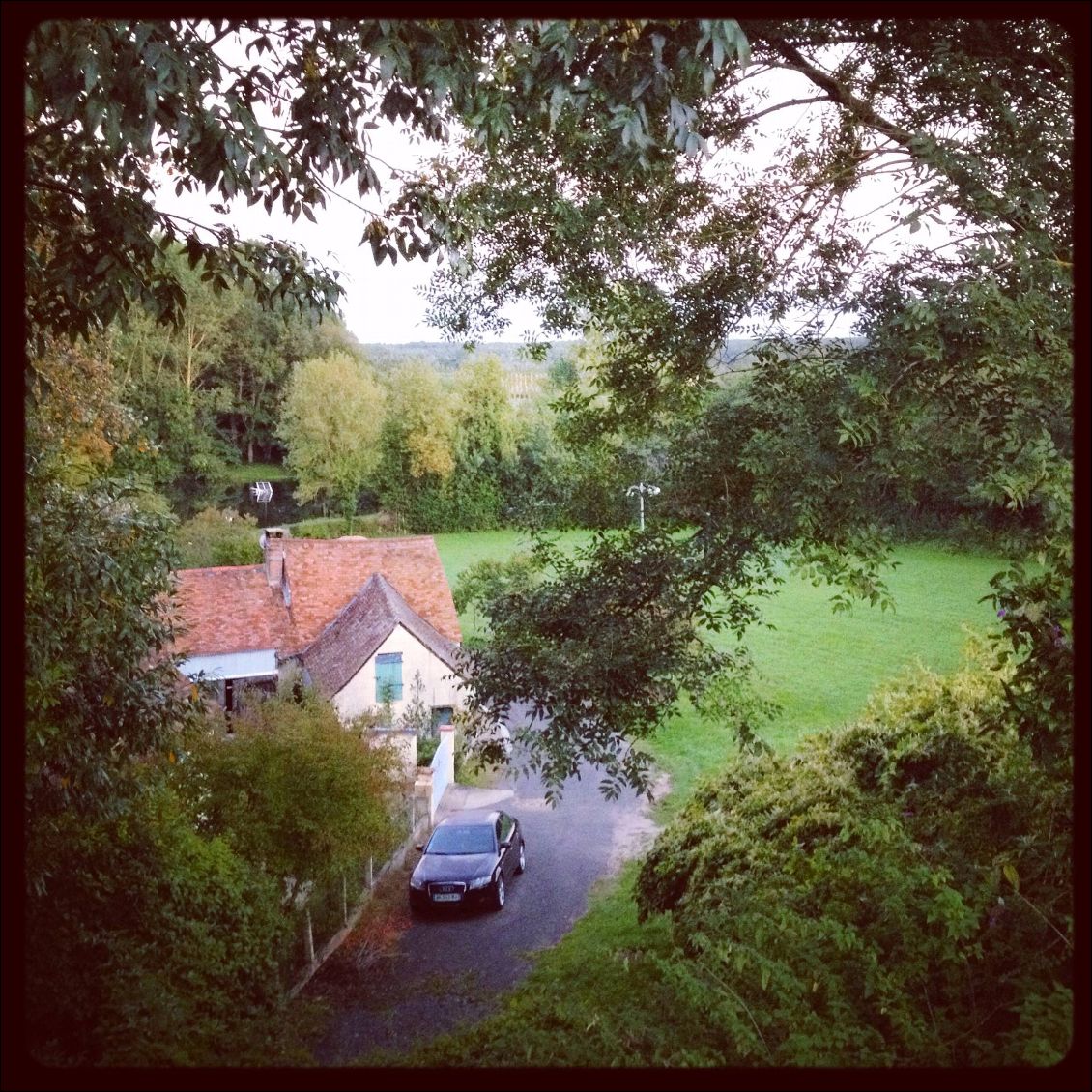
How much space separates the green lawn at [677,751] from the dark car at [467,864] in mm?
849

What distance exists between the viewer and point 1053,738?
2924mm

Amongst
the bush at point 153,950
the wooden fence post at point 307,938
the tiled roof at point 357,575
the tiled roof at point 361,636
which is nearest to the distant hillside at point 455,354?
the tiled roof at point 357,575

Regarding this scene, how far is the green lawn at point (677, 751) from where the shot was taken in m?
2.79

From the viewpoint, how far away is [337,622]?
34.9ft

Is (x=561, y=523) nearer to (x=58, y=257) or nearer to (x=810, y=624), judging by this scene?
(x=58, y=257)

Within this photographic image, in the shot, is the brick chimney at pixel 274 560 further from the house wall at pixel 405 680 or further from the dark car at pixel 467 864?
the dark car at pixel 467 864

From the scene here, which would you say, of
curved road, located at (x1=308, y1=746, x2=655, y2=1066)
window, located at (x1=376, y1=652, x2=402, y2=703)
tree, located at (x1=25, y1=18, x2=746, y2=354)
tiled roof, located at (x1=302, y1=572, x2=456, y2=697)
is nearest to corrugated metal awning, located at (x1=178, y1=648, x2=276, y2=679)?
tiled roof, located at (x1=302, y1=572, x2=456, y2=697)

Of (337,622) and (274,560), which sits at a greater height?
(274,560)

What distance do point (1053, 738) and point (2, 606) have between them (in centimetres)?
292

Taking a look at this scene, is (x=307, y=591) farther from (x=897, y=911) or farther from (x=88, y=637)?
(x=897, y=911)

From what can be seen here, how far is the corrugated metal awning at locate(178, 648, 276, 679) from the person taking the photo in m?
9.62

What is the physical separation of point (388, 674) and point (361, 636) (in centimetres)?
52

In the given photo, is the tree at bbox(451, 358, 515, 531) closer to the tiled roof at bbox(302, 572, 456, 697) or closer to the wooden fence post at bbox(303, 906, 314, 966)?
the tiled roof at bbox(302, 572, 456, 697)

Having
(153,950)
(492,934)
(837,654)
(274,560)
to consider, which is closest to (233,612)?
(274,560)
